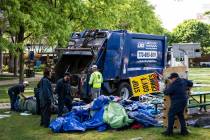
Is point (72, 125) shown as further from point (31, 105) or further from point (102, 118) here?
point (31, 105)

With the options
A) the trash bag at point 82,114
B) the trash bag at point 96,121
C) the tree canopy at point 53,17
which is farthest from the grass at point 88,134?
the tree canopy at point 53,17

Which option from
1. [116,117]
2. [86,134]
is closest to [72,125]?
[86,134]

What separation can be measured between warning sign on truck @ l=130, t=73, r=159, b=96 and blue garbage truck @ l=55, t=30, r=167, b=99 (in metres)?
0.23

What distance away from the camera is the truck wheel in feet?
67.0

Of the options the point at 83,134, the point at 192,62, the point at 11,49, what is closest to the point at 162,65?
the point at 11,49

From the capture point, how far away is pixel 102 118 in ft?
45.9

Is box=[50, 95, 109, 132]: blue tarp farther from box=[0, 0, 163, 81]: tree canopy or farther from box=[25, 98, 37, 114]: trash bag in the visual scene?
box=[0, 0, 163, 81]: tree canopy

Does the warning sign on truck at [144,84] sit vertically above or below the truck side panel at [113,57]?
below

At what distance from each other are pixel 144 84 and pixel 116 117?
7.62 meters

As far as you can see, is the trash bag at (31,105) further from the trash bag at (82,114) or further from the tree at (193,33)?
the tree at (193,33)

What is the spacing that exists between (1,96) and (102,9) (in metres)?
15.1

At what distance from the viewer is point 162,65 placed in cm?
2280

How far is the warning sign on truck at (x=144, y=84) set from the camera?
68.1 feet

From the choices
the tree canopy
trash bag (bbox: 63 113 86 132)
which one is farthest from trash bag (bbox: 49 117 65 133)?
the tree canopy
